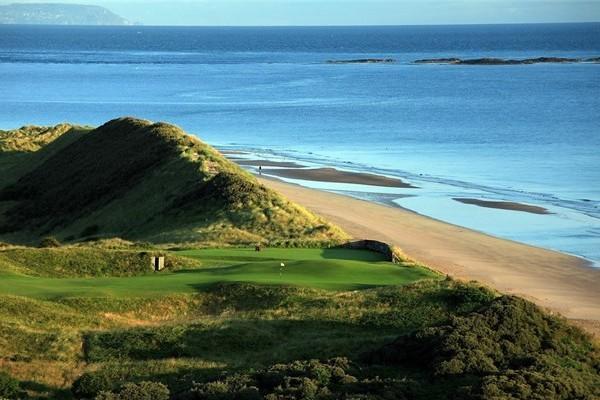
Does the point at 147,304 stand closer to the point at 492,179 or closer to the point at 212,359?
the point at 212,359

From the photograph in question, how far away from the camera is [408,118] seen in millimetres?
97500

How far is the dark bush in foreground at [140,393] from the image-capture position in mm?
15031

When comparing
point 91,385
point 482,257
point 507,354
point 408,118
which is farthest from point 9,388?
point 408,118

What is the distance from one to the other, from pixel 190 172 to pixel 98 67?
147410mm

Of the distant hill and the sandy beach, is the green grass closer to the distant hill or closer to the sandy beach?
the sandy beach

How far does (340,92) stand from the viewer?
128 meters

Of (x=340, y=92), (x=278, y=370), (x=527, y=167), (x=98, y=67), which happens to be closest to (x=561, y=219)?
(x=527, y=167)

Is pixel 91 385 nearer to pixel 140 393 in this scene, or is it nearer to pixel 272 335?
pixel 140 393

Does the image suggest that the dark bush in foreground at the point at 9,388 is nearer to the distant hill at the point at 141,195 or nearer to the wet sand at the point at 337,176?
the distant hill at the point at 141,195

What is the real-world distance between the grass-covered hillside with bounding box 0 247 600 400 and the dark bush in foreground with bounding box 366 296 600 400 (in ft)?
0.10

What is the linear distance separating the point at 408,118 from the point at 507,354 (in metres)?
81.3

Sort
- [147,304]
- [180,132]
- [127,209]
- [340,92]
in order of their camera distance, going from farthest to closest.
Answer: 1. [340,92]
2. [180,132]
3. [127,209]
4. [147,304]

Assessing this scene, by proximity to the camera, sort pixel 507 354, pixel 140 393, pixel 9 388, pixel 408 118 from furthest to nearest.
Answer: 1. pixel 408 118
2. pixel 507 354
3. pixel 9 388
4. pixel 140 393

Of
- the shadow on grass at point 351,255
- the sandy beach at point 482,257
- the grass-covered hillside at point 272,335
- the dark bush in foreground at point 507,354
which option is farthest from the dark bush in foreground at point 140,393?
the sandy beach at point 482,257
